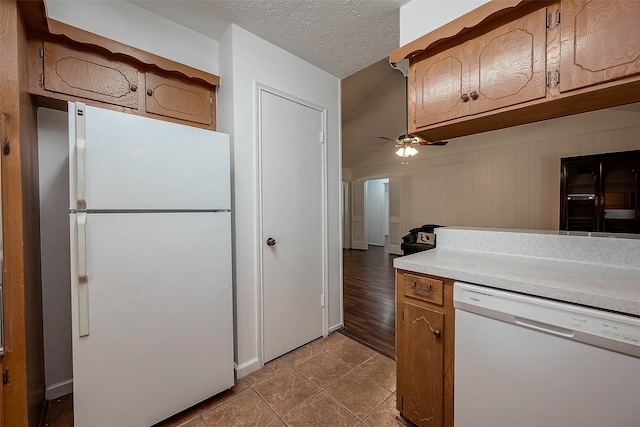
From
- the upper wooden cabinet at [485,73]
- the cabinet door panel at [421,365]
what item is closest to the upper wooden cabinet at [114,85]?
the upper wooden cabinet at [485,73]

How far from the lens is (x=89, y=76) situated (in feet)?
4.79

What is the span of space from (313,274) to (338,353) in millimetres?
665

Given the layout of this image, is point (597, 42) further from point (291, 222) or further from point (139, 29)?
point (139, 29)

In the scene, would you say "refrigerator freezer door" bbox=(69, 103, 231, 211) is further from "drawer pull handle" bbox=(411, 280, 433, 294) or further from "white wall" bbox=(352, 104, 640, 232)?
"white wall" bbox=(352, 104, 640, 232)

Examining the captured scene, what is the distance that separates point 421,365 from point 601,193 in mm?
4269

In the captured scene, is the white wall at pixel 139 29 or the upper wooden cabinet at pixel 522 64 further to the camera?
the white wall at pixel 139 29

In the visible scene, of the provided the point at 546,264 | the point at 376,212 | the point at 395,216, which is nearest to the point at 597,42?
the point at 546,264

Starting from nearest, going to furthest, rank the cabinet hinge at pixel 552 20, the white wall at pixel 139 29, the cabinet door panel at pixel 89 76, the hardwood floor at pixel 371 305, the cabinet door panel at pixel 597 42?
the cabinet door panel at pixel 597 42 → the cabinet hinge at pixel 552 20 → the cabinet door panel at pixel 89 76 → the white wall at pixel 139 29 → the hardwood floor at pixel 371 305

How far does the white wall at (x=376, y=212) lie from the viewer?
27.5ft

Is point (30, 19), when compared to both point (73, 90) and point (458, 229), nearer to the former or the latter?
point (73, 90)

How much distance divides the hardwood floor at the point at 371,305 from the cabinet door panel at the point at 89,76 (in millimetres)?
2518

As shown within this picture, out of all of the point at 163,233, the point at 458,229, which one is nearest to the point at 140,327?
the point at 163,233

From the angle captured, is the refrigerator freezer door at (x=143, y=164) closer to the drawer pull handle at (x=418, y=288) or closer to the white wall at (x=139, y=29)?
the white wall at (x=139, y=29)

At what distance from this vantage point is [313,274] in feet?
7.50
